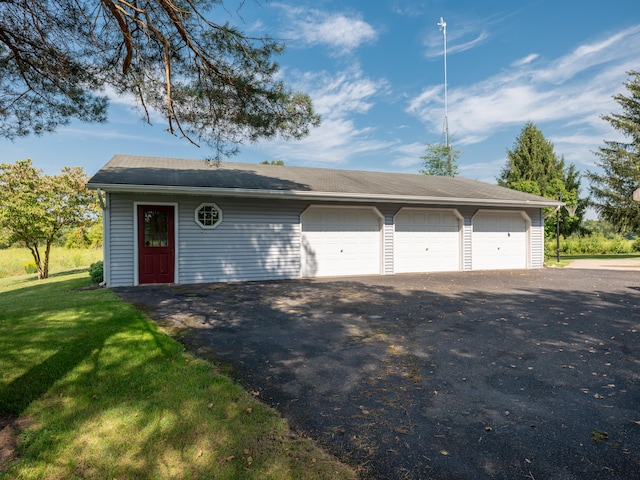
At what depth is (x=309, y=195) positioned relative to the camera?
394 inches

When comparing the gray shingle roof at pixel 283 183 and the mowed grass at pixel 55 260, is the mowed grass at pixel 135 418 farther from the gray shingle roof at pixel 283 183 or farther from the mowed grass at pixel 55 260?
the mowed grass at pixel 55 260

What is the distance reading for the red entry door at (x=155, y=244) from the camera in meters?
8.91

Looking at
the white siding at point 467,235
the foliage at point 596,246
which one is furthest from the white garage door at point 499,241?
the foliage at point 596,246

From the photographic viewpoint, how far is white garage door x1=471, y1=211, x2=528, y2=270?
12633 millimetres

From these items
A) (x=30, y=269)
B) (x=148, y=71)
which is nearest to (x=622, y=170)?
(x=148, y=71)

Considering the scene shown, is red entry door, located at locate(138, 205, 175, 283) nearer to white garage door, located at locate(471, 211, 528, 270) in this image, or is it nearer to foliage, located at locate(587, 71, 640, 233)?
white garage door, located at locate(471, 211, 528, 270)

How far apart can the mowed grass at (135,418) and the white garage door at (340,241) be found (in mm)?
6970

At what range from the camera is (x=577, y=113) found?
1895 centimetres

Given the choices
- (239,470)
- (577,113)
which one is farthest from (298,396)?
(577,113)

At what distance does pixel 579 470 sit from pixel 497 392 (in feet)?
3.26

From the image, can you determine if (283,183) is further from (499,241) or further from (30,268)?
(30,268)

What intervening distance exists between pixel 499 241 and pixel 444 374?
Result: 11.3 m

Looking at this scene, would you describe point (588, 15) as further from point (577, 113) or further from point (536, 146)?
point (536, 146)

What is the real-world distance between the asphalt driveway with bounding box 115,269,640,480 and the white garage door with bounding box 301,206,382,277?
3853 millimetres
